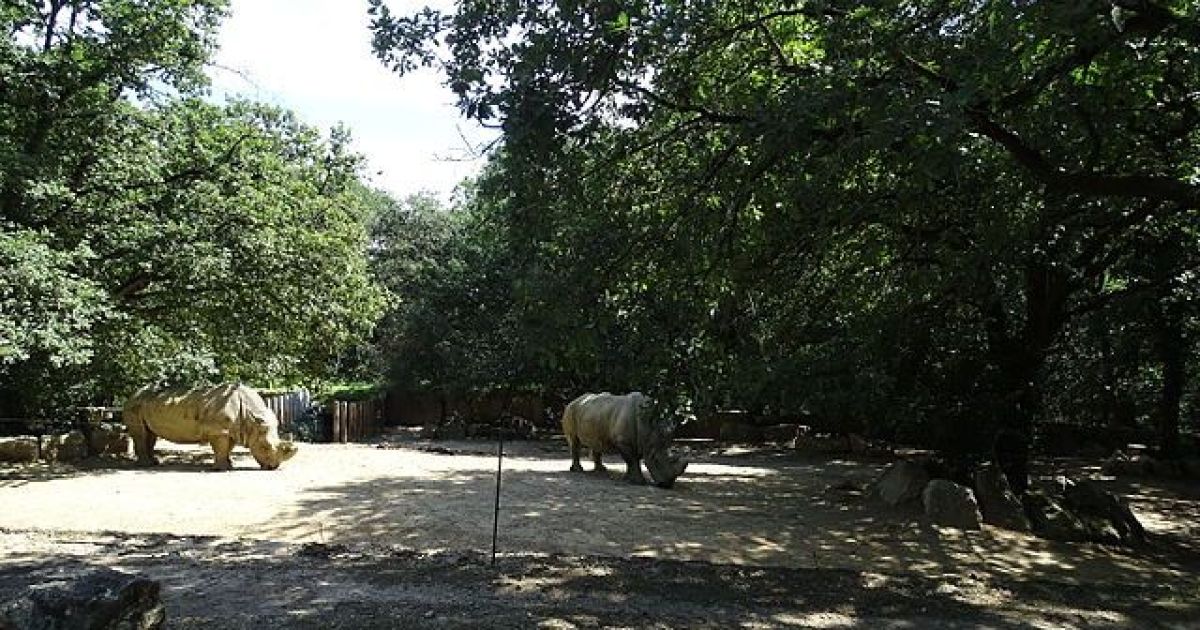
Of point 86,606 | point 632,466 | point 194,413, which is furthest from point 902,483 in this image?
point 194,413

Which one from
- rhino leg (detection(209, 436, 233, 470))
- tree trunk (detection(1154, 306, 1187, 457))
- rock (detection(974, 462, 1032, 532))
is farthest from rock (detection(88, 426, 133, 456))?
tree trunk (detection(1154, 306, 1187, 457))

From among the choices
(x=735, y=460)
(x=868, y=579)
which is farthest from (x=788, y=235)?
(x=735, y=460)

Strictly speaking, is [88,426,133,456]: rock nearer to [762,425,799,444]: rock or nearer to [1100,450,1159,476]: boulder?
[762,425,799,444]: rock

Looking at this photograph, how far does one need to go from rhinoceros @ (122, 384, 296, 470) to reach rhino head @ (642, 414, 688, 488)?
6693 mm

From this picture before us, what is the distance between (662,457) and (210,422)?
8118mm

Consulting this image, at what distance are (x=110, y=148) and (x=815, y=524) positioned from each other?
12.8 m

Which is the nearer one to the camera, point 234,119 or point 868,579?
point 868,579

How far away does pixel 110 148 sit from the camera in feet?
48.5

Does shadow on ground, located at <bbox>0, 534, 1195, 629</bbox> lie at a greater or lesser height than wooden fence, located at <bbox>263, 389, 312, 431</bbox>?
lesser

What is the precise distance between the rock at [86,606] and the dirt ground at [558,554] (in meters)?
1.13

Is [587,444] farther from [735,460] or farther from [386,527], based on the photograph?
[386,527]

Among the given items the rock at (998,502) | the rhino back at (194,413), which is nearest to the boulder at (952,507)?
the rock at (998,502)

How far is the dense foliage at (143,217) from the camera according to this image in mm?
13656

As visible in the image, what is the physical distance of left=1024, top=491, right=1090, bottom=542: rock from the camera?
11289 mm
